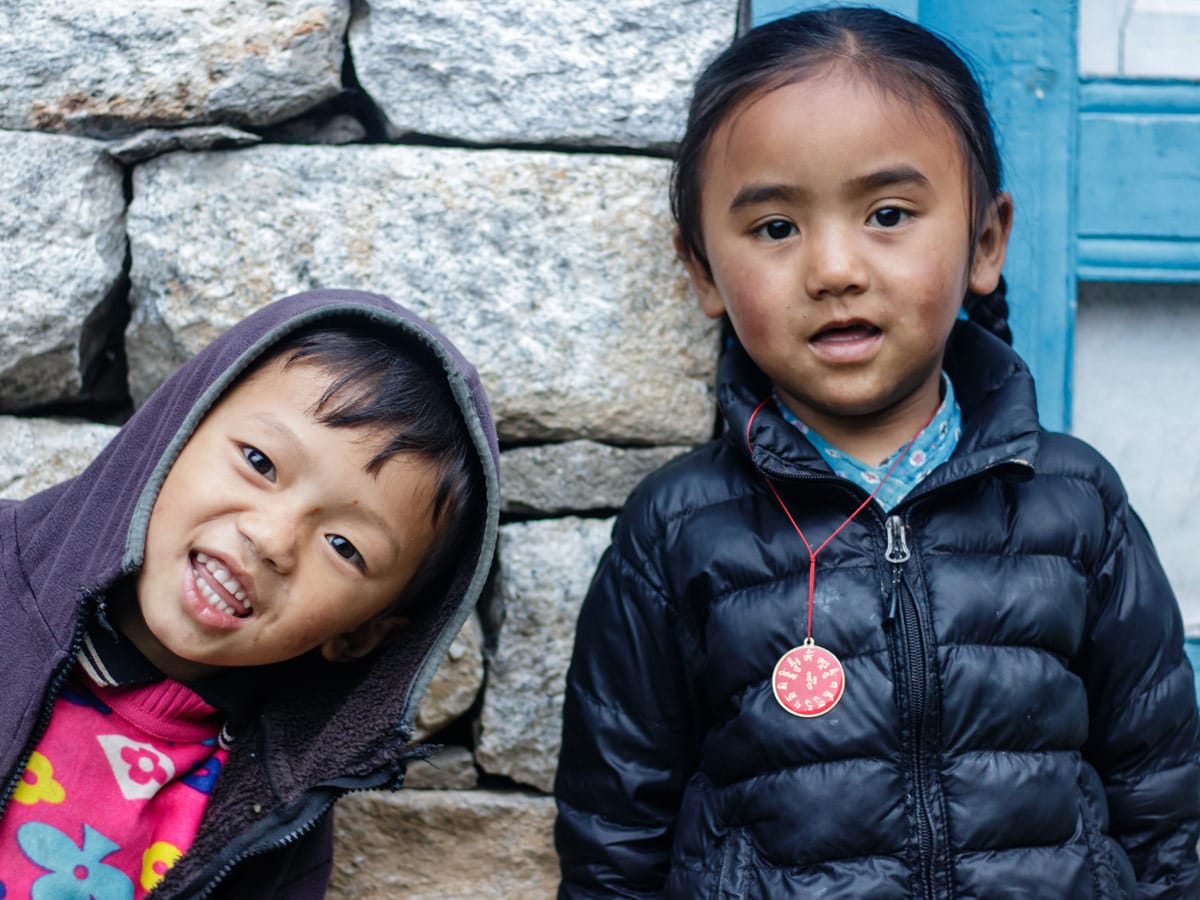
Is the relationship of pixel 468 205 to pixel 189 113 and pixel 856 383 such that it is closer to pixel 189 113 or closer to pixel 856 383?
pixel 189 113

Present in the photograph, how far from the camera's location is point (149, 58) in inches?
75.3

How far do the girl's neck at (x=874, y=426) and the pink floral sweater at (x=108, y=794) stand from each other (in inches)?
37.4

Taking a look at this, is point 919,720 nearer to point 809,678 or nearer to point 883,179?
point 809,678

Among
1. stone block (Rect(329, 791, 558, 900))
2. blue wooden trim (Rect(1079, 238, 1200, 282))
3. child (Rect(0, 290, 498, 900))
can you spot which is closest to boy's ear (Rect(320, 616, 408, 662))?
child (Rect(0, 290, 498, 900))

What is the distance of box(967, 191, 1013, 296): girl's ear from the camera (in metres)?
1.74

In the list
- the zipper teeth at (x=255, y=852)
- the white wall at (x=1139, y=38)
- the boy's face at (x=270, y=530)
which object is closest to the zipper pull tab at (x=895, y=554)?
the boy's face at (x=270, y=530)

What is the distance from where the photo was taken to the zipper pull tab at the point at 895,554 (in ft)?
5.13

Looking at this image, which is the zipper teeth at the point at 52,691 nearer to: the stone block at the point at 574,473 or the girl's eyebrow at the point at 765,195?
the stone block at the point at 574,473

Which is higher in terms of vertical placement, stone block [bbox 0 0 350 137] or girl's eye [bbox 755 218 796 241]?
stone block [bbox 0 0 350 137]

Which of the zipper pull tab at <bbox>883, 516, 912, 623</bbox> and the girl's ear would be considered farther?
the girl's ear

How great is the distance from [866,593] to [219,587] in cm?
83

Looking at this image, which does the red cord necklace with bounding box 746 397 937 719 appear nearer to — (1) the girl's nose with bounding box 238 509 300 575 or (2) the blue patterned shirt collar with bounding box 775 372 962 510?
(2) the blue patterned shirt collar with bounding box 775 372 962 510

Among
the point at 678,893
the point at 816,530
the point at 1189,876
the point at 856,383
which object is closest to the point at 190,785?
the point at 678,893

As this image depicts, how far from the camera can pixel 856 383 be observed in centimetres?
162
